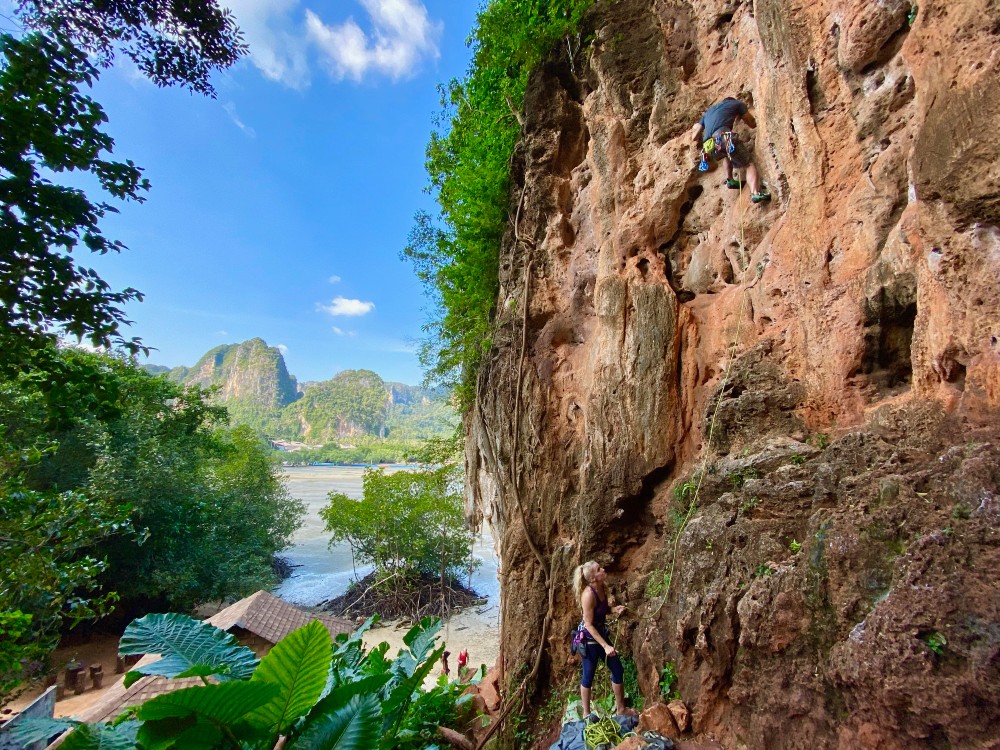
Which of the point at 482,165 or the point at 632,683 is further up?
the point at 482,165

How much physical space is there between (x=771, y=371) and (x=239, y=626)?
11841mm

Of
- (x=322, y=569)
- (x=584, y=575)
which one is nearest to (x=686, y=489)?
(x=584, y=575)

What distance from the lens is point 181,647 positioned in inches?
107

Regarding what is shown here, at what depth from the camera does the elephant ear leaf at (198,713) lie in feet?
6.09

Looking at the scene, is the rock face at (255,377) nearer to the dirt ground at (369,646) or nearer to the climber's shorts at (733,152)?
the dirt ground at (369,646)

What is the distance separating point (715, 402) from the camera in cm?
454

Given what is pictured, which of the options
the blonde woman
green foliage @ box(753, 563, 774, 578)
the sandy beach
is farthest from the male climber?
the sandy beach

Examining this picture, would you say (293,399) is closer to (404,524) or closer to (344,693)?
(404,524)

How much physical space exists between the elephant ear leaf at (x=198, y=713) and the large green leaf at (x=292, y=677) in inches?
8.0

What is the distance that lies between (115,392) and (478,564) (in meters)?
24.0

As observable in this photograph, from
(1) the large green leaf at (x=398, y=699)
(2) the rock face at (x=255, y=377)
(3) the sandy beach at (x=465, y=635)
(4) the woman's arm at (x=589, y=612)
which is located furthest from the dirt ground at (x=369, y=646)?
(2) the rock face at (x=255, y=377)

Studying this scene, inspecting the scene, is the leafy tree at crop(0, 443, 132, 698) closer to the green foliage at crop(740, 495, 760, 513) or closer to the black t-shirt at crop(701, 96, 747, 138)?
the green foliage at crop(740, 495, 760, 513)

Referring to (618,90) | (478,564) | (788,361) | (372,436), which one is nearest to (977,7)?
(788,361)

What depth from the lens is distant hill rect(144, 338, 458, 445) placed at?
13338 cm
